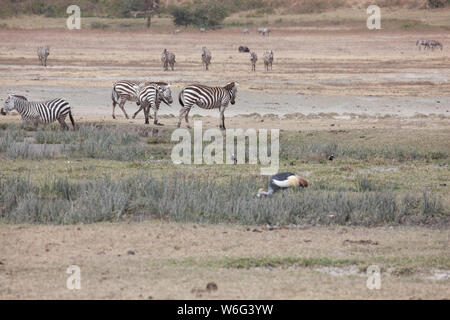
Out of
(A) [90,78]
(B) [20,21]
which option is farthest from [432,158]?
(B) [20,21]

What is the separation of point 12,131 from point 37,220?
6.98 metres

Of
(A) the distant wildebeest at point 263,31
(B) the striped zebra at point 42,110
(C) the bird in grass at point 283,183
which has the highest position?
(A) the distant wildebeest at point 263,31

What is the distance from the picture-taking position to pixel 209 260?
23.1 feet

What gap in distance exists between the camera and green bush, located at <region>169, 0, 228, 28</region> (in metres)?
49.8

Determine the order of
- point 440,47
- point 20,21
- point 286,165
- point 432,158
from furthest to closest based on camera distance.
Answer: point 20,21 → point 440,47 → point 432,158 → point 286,165

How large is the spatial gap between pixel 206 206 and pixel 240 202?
39 centimetres

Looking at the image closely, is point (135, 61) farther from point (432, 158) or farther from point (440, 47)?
point (432, 158)

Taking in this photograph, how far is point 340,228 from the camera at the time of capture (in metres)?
8.55

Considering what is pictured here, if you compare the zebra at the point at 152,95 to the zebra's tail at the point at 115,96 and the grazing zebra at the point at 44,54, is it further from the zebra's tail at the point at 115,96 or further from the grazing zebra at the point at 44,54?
Answer: the grazing zebra at the point at 44,54

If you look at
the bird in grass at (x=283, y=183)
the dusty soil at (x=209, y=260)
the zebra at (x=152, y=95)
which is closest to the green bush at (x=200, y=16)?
the zebra at (x=152, y=95)

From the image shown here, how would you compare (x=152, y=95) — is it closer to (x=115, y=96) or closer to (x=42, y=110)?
(x=115, y=96)

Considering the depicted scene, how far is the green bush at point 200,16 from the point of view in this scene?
1959 inches

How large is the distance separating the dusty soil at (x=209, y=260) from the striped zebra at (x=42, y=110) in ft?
25.1

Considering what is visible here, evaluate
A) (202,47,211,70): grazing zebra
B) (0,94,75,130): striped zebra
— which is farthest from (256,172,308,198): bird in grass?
(202,47,211,70): grazing zebra
